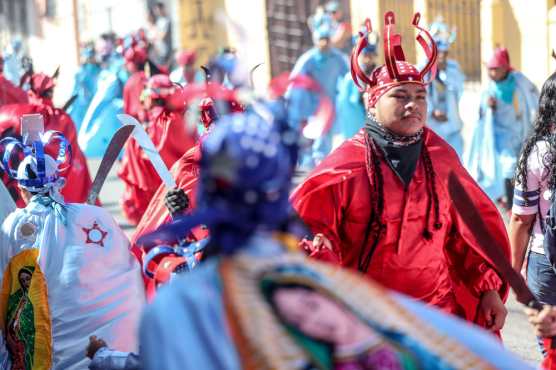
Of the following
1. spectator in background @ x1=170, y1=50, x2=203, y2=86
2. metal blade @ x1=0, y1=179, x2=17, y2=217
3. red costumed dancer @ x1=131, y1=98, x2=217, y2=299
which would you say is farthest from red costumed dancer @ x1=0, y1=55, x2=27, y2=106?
red costumed dancer @ x1=131, y1=98, x2=217, y2=299

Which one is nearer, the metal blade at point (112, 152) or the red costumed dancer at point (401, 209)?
the red costumed dancer at point (401, 209)

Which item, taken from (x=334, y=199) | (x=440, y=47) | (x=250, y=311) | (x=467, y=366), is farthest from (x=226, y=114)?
(x=440, y=47)

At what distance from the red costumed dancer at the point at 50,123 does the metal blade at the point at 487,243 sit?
4317 mm

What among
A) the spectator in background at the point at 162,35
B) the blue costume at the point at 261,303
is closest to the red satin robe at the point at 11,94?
the blue costume at the point at 261,303

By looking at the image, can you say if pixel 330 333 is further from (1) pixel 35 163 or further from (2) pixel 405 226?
(1) pixel 35 163

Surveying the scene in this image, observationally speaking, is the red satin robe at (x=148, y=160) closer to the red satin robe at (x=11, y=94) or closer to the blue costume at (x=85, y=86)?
the red satin robe at (x=11, y=94)

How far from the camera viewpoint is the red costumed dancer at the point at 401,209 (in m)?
5.43

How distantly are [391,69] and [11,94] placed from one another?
23.2 ft

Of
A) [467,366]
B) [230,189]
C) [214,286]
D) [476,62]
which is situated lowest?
[476,62]

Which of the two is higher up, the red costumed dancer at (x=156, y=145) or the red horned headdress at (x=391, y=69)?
the red horned headdress at (x=391, y=69)

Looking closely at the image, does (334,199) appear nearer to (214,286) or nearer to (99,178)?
(99,178)

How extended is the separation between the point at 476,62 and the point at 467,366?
1639 centimetres

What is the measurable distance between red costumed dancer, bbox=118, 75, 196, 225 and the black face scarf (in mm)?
4511

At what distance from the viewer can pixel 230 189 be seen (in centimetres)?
299
